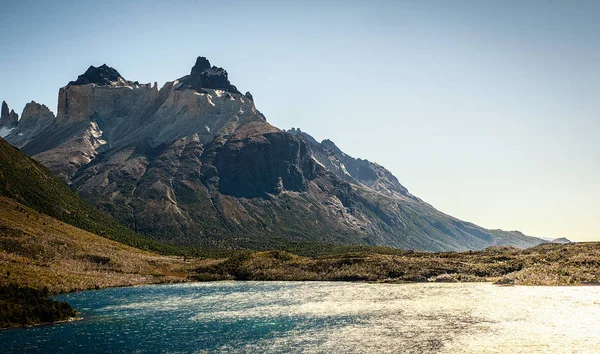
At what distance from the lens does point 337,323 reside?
71375 mm

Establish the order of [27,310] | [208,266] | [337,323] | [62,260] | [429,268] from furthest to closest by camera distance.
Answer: [208,266] → [62,260] → [429,268] → [27,310] → [337,323]

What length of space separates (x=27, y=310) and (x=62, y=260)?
70.1 metres

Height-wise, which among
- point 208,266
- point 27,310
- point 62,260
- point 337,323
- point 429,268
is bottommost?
point 208,266

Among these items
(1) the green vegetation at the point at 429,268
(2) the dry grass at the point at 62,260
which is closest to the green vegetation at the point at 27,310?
(2) the dry grass at the point at 62,260

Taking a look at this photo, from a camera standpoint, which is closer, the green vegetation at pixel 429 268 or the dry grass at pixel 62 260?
the dry grass at pixel 62 260

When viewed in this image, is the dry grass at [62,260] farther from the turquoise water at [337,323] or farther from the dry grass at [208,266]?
the turquoise water at [337,323]

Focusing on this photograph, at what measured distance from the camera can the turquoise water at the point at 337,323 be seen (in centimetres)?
5716

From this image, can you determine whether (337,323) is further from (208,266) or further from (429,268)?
(208,266)

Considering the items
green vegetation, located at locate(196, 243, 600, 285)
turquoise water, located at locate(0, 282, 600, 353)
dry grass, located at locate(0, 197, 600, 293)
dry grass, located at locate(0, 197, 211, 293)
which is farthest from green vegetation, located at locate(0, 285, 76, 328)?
green vegetation, located at locate(196, 243, 600, 285)

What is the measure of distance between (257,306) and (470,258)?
95.1 metres

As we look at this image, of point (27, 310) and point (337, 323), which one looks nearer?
point (337, 323)

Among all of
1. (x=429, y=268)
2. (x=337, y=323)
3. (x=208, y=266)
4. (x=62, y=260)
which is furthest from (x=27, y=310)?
(x=429, y=268)

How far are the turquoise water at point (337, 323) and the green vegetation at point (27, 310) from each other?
3442 millimetres

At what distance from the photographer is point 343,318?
75.2m
